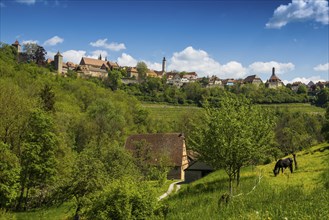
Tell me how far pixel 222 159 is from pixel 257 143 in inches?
86.1

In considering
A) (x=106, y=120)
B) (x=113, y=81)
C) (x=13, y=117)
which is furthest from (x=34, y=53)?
(x=13, y=117)

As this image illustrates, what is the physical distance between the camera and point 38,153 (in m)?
32.4

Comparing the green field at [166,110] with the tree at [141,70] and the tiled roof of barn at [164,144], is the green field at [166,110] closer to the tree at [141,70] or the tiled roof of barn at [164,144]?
the tiled roof of barn at [164,144]

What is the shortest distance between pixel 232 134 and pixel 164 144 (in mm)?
43314

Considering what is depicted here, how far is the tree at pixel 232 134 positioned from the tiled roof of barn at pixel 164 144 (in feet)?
127

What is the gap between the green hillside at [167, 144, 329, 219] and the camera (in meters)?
12.1

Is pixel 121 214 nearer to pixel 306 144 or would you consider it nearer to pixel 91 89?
pixel 306 144

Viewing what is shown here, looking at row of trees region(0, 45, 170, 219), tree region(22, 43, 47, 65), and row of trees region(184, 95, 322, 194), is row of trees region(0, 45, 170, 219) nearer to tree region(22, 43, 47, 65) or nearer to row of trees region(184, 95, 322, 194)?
row of trees region(184, 95, 322, 194)

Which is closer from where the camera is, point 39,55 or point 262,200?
point 262,200

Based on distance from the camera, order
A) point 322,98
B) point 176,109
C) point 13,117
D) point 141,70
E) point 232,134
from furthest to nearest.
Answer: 1. point 141,70
2. point 322,98
3. point 176,109
4. point 13,117
5. point 232,134

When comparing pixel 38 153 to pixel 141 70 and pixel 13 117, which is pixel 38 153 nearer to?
pixel 13 117

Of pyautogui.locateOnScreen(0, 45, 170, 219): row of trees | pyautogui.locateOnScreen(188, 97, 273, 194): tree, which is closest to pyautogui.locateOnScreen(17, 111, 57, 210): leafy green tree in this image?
pyautogui.locateOnScreen(0, 45, 170, 219): row of trees

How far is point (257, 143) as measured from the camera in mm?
19000

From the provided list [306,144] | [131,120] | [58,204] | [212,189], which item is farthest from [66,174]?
[131,120]
